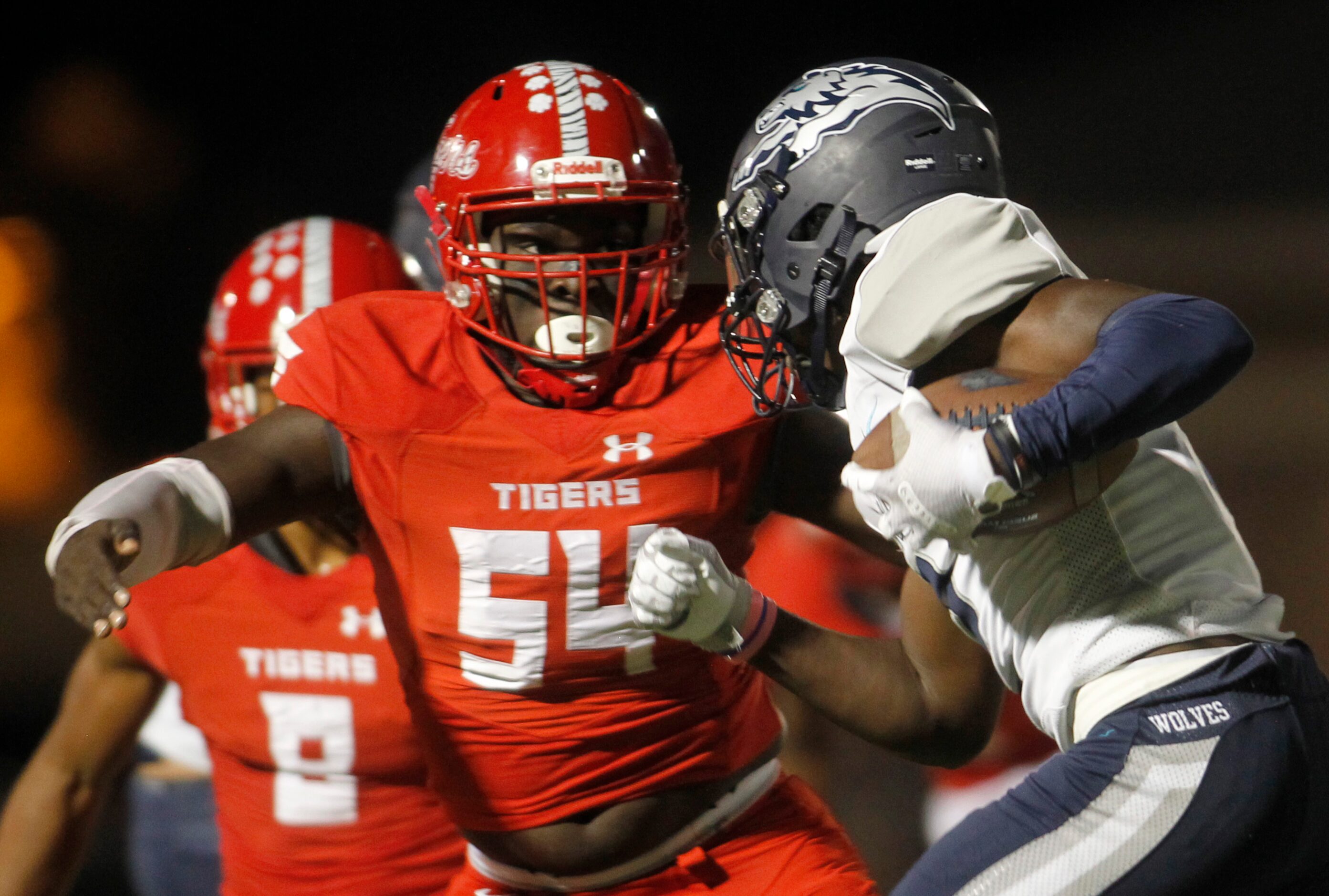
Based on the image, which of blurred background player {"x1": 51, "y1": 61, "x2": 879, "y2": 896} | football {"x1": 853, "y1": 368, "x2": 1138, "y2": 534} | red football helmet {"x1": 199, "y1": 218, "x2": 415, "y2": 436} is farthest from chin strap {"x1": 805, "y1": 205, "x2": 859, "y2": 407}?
red football helmet {"x1": 199, "y1": 218, "x2": 415, "y2": 436}

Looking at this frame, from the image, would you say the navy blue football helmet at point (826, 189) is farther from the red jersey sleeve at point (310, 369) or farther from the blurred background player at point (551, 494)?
the red jersey sleeve at point (310, 369)

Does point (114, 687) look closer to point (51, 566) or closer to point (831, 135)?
point (51, 566)

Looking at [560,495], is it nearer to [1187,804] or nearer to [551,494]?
[551,494]

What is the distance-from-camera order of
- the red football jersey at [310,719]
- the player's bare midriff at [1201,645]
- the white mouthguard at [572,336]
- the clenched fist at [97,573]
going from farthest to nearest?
the red football jersey at [310,719] < the white mouthguard at [572,336] < the clenched fist at [97,573] < the player's bare midriff at [1201,645]

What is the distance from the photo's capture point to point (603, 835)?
1798 millimetres

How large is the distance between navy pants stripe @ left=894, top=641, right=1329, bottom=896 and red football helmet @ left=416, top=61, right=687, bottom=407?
0.78m

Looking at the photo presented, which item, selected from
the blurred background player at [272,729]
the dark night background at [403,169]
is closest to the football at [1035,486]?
the blurred background player at [272,729]

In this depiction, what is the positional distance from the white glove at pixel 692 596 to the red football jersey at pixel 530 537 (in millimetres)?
110

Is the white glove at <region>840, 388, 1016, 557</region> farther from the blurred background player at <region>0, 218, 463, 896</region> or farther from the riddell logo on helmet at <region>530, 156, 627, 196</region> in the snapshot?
the blurred background player at <region>0, 218, 463, 896</region>

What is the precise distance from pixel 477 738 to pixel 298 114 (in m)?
3.57

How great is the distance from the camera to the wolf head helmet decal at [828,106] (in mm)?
1728

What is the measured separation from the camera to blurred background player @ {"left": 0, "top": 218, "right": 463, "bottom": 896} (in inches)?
87.7

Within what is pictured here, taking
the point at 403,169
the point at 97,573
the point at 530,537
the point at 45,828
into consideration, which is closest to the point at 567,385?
the point at 530,537

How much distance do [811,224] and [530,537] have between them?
0.52 metres
